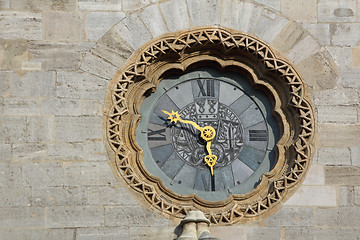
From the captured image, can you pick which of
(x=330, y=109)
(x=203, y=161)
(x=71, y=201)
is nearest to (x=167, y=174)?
(x=203, y=161)

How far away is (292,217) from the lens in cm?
1562

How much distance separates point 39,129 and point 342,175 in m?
4.58

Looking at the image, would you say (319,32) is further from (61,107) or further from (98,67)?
(61,107)

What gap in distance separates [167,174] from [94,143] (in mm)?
1244

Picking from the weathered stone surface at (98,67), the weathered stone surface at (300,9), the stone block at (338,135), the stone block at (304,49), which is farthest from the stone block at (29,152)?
the weathered stone surface at (300,9)

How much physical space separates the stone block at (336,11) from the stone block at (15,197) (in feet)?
17.5

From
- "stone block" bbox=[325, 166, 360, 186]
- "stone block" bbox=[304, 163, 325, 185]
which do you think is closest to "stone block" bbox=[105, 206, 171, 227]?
"stone block" bbox=[304, 163, 325, 185]

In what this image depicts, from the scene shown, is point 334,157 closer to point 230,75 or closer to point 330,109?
point 330,109

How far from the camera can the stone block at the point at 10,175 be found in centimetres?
1555

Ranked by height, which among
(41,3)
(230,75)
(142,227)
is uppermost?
(41,3)

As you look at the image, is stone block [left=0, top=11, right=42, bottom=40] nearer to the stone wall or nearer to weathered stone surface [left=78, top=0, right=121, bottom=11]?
the stone wall

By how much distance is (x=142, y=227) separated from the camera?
50.5ft

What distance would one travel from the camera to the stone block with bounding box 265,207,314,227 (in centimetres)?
1559

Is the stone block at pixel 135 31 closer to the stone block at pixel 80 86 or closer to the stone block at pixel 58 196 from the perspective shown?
the stone block at pixel 80 86
